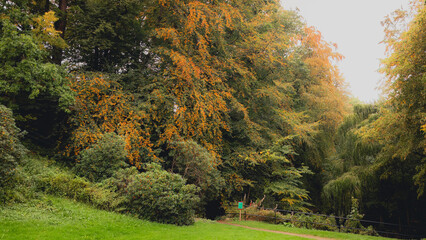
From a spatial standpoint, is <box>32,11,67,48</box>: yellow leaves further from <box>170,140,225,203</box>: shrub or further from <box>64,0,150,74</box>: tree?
<box>170,140,225,203</box>: shrub

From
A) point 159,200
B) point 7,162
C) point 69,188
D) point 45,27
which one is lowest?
point 159,200

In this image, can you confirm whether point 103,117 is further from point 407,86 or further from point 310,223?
point 407,86

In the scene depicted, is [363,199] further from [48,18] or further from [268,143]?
[48,18]

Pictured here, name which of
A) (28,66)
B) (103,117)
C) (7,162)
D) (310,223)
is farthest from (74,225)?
(310,223)

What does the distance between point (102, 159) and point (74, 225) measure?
16.3ft

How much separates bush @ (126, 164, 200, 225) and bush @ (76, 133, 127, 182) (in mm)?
1821

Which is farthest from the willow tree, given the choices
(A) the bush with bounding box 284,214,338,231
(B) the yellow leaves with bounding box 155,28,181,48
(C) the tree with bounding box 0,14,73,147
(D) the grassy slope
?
(C) the tree with bounding box 0,14,73,147

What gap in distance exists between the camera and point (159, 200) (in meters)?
11.0

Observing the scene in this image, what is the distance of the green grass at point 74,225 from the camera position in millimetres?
7281

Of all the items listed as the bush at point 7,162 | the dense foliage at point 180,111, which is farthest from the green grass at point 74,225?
the dense foliage at point 180,111

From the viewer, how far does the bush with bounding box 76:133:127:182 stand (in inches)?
508

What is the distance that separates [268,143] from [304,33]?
12.9 meters

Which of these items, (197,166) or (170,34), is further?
(170,34)

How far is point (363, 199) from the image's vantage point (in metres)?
17.5
